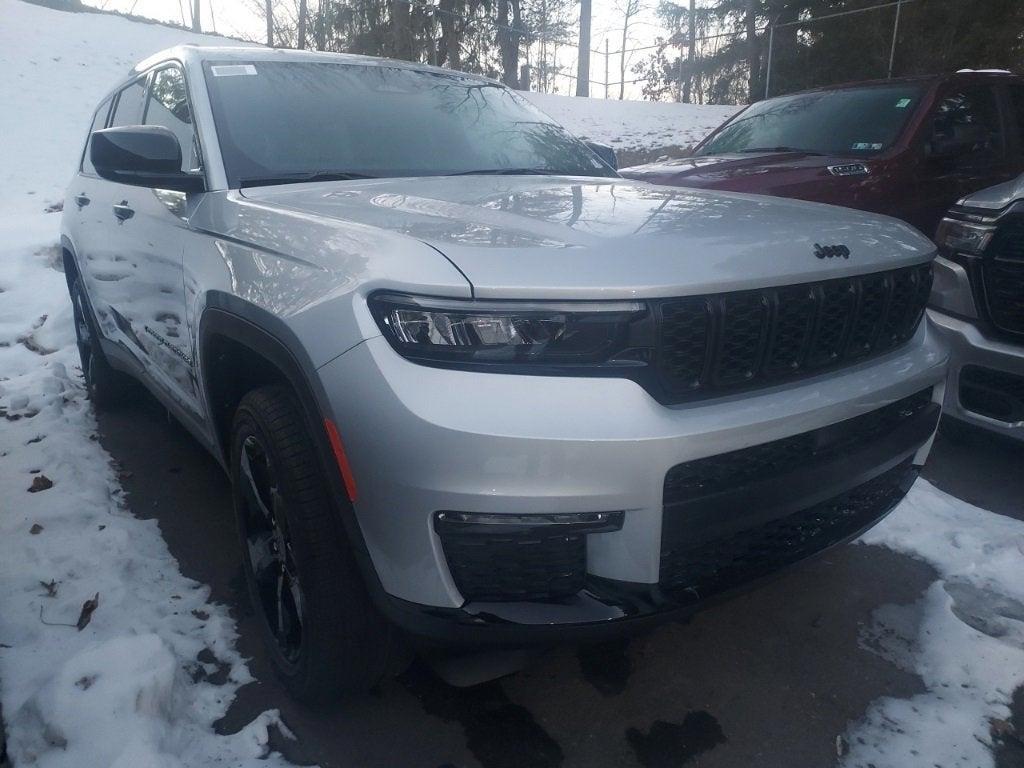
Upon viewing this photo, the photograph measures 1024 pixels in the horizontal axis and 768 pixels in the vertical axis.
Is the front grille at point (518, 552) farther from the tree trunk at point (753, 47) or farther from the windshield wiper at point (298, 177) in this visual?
the tree trunk at point (753, 47)

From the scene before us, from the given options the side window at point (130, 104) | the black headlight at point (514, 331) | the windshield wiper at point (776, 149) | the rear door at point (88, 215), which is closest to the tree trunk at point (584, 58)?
the windshield wiper at point (776, 149)

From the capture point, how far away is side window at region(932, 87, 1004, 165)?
5406 millimetres

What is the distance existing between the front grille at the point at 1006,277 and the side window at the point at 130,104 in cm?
377

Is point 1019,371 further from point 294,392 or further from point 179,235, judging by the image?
point 179,235

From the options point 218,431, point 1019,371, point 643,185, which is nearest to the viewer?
point 218,431

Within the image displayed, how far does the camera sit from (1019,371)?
3342mm

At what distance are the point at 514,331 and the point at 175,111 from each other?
7.01ft

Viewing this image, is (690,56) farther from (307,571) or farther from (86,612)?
(307,571)

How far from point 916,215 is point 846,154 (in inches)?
24.0

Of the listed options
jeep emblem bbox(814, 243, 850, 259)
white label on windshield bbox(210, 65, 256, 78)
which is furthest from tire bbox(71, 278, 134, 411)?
jeep emblem bbox(814, 243, 850, 259)

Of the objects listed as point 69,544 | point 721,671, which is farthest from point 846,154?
point 69,544

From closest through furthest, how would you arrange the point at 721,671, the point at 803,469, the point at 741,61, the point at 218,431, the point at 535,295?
1. the point at 535,295
2. the point at 803,469
3. the point at 721,671
4. the point at 218,431
5. the point at 741,61

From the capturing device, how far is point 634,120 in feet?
67.1

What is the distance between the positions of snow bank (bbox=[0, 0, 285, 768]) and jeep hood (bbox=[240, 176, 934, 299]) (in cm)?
128
